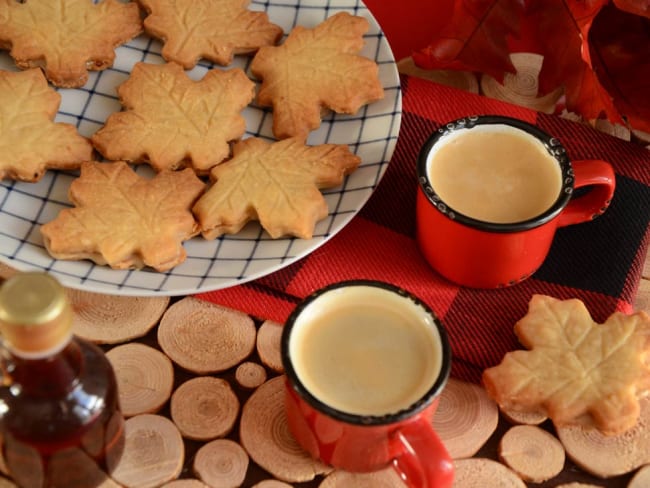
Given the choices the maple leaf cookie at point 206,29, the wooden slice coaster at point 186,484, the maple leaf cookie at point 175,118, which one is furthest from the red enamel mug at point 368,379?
the maple leaf cookie at point 206,29

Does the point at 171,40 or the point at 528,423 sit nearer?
the point at 528,423

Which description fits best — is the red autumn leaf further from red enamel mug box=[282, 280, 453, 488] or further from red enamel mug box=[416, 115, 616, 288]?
red enamel mug box=[282, 280, 453, 488]

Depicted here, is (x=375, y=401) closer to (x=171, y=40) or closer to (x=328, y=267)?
(x=328, y=267)

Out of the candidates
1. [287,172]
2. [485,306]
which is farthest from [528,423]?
[287,172]

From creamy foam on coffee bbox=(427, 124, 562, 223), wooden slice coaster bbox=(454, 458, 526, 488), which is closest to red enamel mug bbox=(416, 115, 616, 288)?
creamy foam on coffee bbox=(427, 124, 562, 223)

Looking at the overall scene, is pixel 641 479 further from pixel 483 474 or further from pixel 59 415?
pixel 59 415

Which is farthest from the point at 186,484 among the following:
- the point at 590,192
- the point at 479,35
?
the point at 479,35
